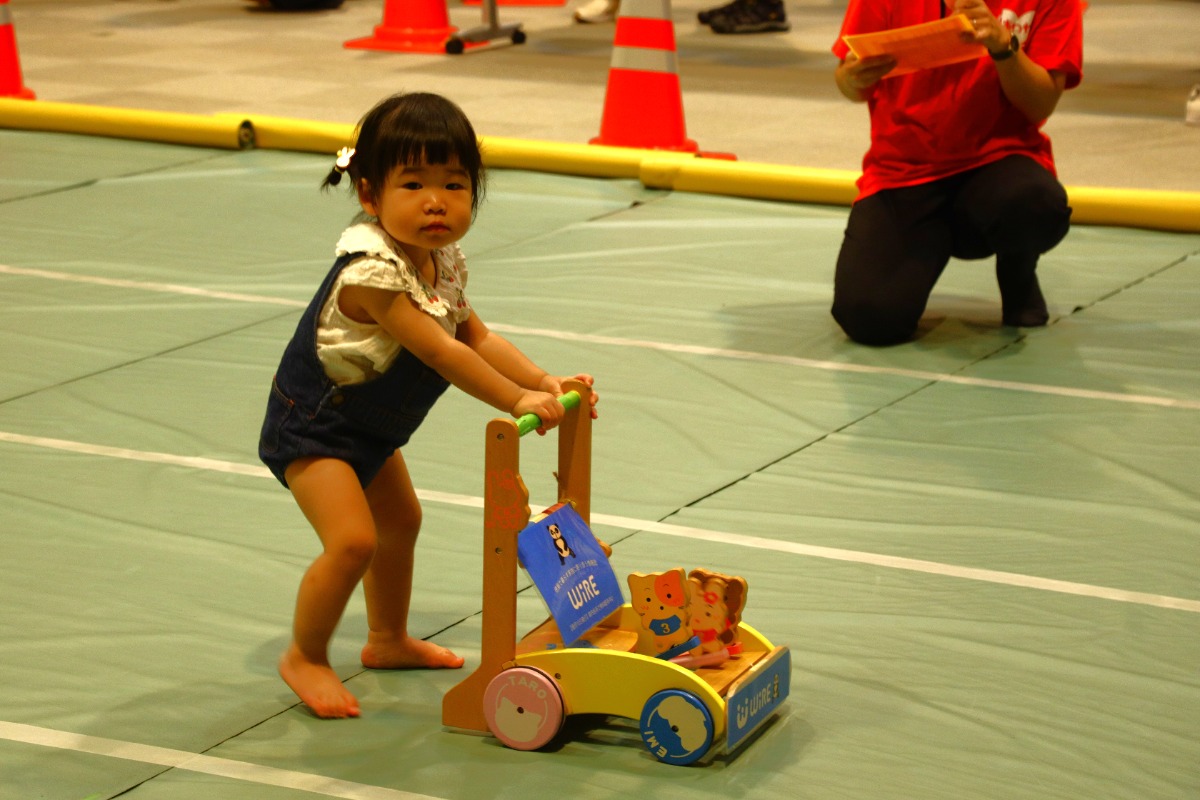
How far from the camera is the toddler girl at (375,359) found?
7.68ft

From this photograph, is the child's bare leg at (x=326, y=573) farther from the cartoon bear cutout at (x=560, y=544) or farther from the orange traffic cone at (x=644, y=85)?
the orange traffic cone at (x=644, y=85)

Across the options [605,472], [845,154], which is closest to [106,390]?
[605,472]

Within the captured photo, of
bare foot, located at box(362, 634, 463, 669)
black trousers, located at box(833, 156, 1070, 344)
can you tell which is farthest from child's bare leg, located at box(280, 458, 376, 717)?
black trousers, located at box(833, 156, 1070, 344)

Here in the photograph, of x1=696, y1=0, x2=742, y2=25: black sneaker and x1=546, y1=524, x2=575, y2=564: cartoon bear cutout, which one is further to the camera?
x1=696, y1=0, x2=742, y2=25: black sneaker

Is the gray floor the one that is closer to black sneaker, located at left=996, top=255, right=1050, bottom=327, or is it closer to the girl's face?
black sneaker, located at left=996, top=255, right=1050, bottom=327

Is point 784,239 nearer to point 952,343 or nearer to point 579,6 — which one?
point 952,343

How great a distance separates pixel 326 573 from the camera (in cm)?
238

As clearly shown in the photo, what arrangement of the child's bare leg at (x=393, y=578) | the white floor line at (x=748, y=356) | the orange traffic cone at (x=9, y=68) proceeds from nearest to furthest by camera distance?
the child's bare leg at (x=393, y=578) < the white floor line at (x=748, y=356) < the orange traffic cone at (x=9, y=68)

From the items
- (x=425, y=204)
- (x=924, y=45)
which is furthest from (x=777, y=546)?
(x=924, y=45)

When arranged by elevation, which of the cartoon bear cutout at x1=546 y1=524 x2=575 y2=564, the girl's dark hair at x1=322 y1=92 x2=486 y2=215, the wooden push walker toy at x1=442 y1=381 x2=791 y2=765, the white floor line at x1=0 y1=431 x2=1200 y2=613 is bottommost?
the white floor line at x1=0 y1=431 x2=1200 y2=613

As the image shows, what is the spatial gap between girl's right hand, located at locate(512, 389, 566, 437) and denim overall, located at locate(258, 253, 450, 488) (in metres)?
0.19

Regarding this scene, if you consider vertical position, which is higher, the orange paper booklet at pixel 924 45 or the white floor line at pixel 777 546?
the orange paper booklet at pixel 924 45

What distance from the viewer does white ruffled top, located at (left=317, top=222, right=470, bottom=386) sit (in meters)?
2.35

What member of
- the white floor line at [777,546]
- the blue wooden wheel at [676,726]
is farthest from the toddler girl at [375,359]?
the white floor line at [777,546]
